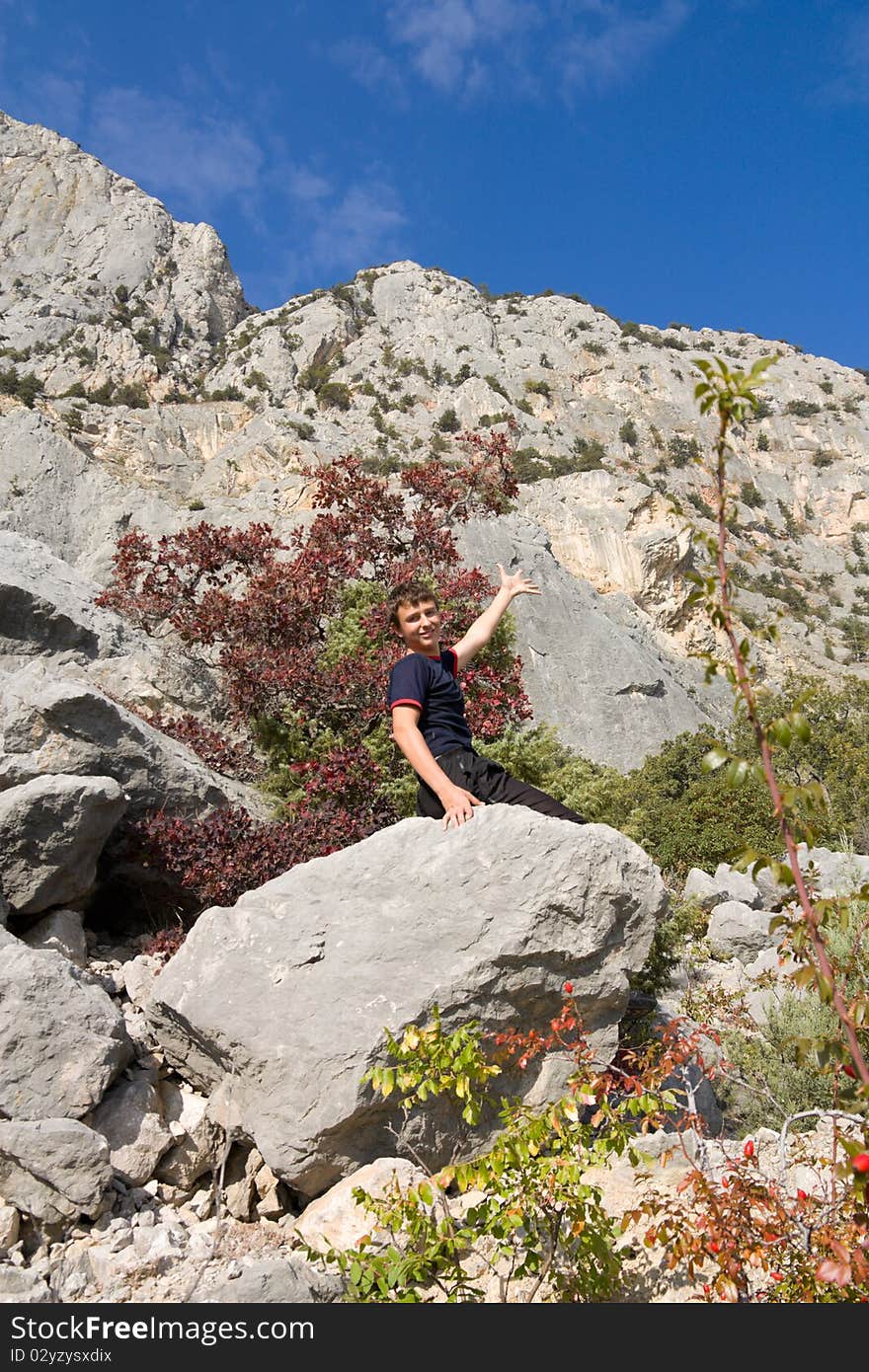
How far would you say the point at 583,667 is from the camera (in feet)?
62.5

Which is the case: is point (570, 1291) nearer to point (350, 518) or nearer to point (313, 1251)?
point (313, 1251)

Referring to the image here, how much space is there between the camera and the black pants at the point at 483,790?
4.73 metres

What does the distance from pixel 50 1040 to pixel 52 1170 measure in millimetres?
563

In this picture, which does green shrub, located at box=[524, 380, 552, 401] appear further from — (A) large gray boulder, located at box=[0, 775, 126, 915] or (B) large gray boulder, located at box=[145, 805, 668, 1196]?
(B) large gray boulder, located at box=[145, 805, 668, 1196]

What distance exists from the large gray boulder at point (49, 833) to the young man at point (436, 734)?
2.02 meters

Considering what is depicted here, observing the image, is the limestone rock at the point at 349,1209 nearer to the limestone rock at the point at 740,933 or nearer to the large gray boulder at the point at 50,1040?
the large gray boulder at the point at 50,1040

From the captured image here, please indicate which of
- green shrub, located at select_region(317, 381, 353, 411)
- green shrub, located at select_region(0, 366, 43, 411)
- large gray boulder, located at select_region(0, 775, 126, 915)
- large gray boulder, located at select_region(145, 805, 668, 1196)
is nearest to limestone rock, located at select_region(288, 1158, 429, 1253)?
large gray boulder, located at select_region(145, 805, 668, 1196)

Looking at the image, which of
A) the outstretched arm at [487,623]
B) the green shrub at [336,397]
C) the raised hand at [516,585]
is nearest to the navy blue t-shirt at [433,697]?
the outstretched arm at [487,623]

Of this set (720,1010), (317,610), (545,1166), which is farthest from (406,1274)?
(317,610)

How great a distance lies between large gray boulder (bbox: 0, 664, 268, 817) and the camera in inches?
218

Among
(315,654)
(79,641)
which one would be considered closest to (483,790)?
(315,654)

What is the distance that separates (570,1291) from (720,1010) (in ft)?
14.2

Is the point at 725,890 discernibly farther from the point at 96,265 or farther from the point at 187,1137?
the point at 96,265
